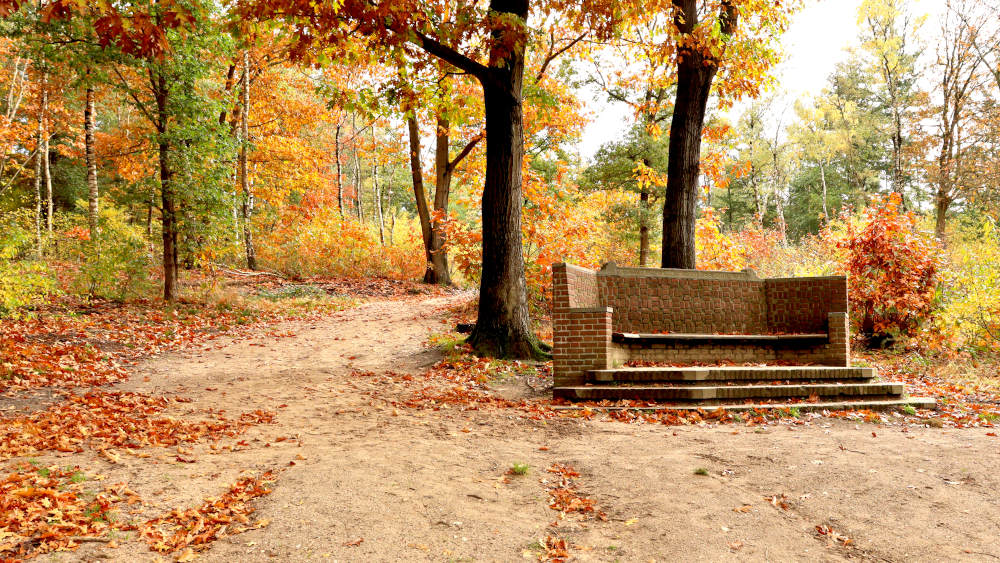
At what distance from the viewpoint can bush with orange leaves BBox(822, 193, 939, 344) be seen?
400 inches

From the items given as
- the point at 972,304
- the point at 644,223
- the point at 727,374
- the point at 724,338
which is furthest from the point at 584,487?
the point at 644,223

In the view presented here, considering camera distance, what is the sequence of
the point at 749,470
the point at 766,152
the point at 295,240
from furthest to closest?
the point at 766,152 → the point at 295,240 → the point at 749,470

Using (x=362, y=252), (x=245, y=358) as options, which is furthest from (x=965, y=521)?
(x=362, y=252)

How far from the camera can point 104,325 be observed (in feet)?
31.5

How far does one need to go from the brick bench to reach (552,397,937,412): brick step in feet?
2.64

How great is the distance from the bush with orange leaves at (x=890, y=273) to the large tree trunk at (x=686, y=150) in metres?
3.97

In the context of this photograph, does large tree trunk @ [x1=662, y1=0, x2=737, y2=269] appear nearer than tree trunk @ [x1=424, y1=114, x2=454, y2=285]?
Yes

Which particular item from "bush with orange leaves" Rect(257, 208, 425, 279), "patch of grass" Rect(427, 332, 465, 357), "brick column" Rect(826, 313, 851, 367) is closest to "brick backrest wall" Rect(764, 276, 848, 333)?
"brick column" Rect(826, 313, 851, 367)

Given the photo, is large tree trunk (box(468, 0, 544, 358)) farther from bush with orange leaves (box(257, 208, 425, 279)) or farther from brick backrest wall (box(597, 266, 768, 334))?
bush with orange leaves (box(257, 208, 425, 279))

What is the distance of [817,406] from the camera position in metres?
6.23

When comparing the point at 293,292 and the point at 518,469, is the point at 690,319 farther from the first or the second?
the point at 293,292

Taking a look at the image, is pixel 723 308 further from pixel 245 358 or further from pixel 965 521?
pixel 245 358

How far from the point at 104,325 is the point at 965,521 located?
453 inches

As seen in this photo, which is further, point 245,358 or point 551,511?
point 245,358
